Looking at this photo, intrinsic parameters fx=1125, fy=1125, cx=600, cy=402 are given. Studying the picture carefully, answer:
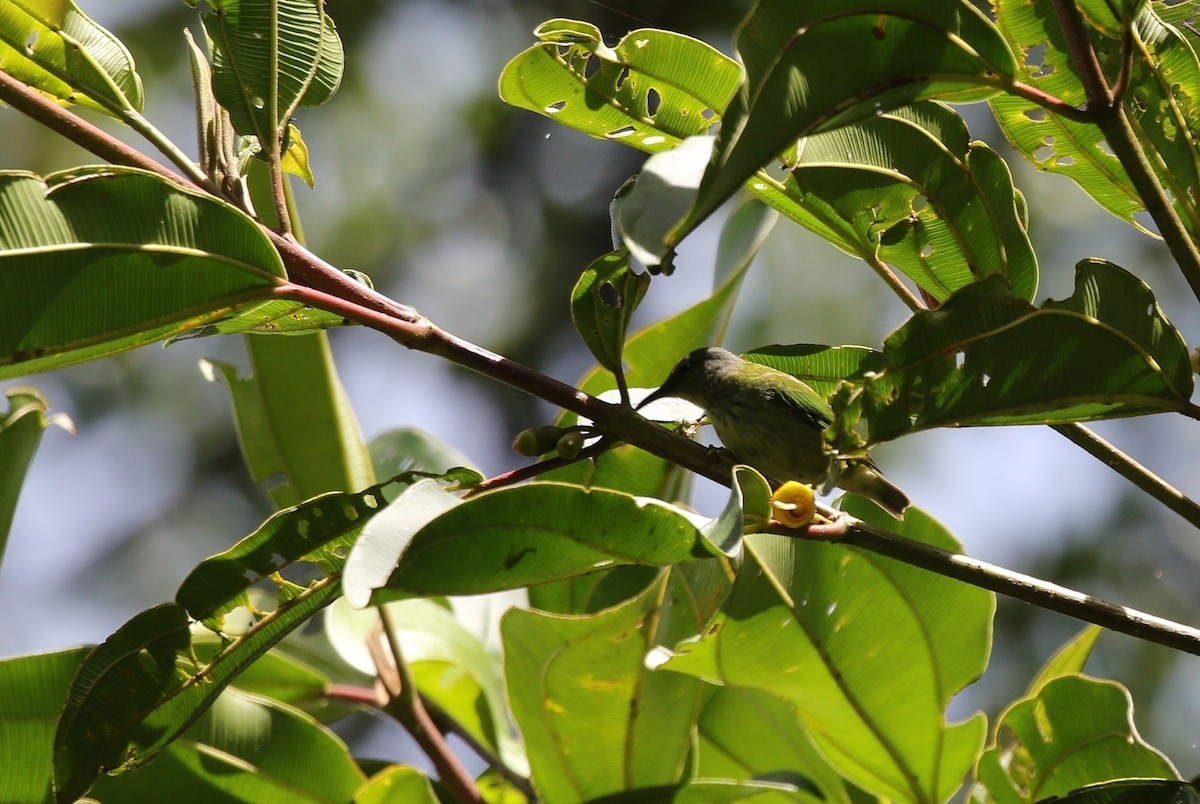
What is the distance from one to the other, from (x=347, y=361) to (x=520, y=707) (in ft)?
15.4

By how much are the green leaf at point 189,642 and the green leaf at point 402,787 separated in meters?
0.38

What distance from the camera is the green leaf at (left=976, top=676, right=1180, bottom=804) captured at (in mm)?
1621

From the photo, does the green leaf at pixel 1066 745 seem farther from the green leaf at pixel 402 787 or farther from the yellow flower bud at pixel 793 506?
the green leaf at pixel 402 787

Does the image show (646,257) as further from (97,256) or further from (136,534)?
(136,534)

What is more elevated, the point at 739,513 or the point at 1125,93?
the point at 1125,93

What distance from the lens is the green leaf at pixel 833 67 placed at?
1000 mm

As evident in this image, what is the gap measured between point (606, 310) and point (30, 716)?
3.69 ft

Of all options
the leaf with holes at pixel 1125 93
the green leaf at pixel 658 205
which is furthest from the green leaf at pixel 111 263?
the leaf with holes at pixel 1125 93

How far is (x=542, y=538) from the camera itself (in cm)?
124

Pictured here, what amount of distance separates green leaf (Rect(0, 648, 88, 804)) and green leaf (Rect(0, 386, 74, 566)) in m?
0.41

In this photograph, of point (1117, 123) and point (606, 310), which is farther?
point (606, 310)

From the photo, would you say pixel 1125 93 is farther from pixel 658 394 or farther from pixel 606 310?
pixel 658 394

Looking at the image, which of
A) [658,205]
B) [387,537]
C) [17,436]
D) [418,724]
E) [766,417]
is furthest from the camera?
[766,417]

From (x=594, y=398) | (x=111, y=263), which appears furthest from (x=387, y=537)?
(x=111, y=263)
